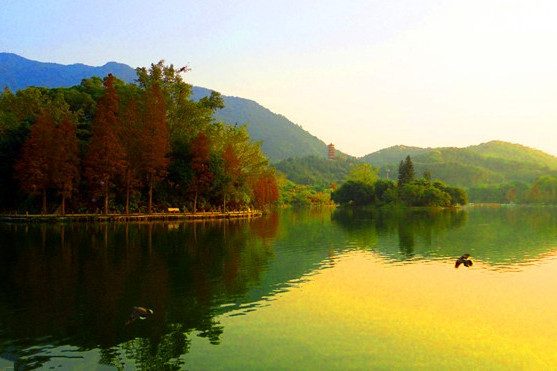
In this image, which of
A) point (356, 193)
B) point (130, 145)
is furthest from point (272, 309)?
point (356, 193)

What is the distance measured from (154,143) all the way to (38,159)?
16.3 metres

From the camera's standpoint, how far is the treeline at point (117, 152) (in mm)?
64188

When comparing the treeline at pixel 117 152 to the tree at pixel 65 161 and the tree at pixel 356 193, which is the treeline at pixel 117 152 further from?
the tree at pixel 356 193

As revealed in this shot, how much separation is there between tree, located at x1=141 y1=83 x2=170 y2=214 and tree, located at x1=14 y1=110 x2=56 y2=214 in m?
13.1

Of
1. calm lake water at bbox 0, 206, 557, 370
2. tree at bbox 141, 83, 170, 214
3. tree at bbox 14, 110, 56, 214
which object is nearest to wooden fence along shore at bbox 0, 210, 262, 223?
tree at bbox 141, 83, 170, 214

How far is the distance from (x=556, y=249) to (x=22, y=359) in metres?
44.0

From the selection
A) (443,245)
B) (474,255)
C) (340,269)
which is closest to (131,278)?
(340,269)

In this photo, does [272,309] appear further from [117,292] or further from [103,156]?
[103,156]

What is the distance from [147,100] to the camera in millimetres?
73625

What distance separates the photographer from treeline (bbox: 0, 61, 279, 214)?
64.2 meters

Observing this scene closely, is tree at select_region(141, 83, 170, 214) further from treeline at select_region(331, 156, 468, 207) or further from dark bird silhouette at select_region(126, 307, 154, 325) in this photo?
treeline at select_region(331, 156, 468, 207)

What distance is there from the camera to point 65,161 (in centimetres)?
6456

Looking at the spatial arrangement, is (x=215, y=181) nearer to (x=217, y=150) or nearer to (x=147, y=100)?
(x=217, y=150)

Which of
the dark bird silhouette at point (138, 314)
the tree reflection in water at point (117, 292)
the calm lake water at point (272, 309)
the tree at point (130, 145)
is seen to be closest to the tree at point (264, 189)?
the tree at point (130, 145)
